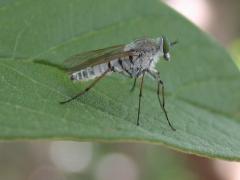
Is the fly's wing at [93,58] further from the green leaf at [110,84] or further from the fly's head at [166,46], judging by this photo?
the fly's head at [166,46]

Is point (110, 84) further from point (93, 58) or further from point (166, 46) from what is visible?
point (166, 46)

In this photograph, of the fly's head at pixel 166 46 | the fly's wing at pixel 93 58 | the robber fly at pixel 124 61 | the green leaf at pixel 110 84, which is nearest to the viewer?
the green leaf at pixel 110 84

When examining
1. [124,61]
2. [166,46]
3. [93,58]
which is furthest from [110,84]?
[166,46]

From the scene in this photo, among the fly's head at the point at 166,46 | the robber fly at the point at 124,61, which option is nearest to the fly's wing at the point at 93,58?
the robber fly at the point at 124,61

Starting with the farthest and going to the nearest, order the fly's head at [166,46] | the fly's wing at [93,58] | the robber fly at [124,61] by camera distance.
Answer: the fly's head at [166,46] < the robber fly at [124,61] < the fly's wing at [93,58]

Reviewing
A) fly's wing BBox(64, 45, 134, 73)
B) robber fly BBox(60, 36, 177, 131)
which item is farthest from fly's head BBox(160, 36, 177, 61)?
fly's wing BBox(64, 45, 134, 73)

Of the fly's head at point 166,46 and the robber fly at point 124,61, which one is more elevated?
the fly's head at point 166,46

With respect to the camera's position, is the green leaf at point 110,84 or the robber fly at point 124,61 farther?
the robber fly at point 124,61

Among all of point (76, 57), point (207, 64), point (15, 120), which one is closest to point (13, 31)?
point (76, 57)
